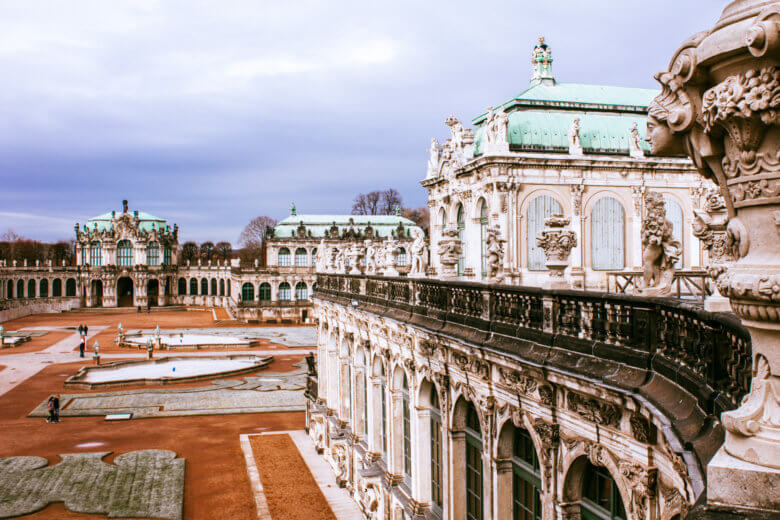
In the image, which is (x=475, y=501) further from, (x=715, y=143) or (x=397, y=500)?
(x=715, y=143)

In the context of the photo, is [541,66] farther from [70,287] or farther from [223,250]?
[223,250]

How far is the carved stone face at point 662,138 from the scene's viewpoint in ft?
15.6

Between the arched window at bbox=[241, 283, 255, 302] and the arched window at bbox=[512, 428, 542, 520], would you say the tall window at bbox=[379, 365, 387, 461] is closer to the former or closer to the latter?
the arched window at bbox=[512, 428, 542, 520]

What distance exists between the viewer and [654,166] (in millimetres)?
25703

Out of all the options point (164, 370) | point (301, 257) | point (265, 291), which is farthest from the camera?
point (301, 257)

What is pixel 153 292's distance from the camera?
116625mm

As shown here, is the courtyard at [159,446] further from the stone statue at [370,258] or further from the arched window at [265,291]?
the arched window at [265,291]

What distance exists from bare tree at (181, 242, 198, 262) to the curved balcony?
137347mm

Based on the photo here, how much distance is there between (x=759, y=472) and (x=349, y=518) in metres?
20.7

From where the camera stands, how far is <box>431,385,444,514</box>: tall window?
16156 mm

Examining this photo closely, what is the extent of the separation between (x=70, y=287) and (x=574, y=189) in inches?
4151

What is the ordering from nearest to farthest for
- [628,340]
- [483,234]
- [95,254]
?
[628,340] < [483,234] < [95,254]

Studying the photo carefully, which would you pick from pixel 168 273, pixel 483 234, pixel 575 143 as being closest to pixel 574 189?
pixel 575 143

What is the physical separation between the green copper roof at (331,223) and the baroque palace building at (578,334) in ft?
230
